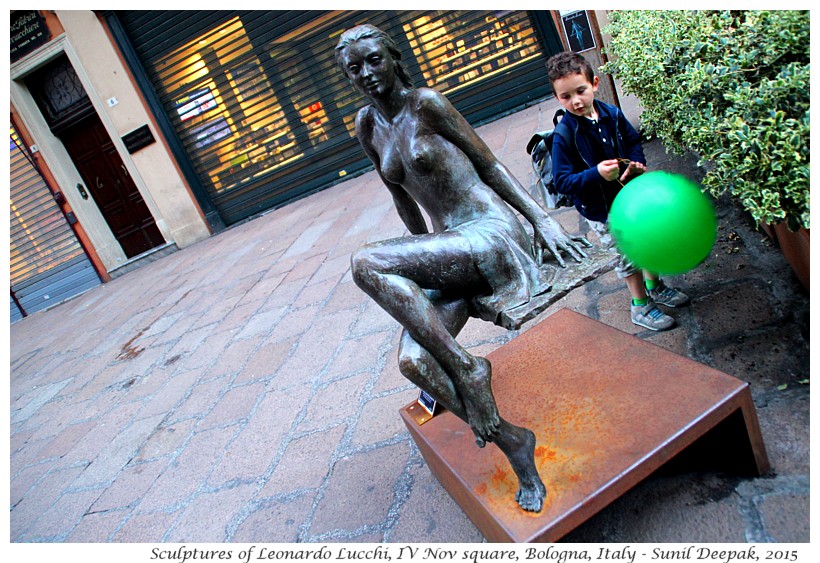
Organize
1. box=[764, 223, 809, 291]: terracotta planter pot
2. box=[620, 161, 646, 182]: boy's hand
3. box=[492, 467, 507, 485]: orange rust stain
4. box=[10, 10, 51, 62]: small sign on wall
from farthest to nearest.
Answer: box=[10, 10, 51, 62]: small sign on wall, box=[620, 161, 646, 182]: boy's hand, box=[764, 223, 809, 291]: terracotta planter pot, box=[492, 467, 507, 485]: orange rust stain

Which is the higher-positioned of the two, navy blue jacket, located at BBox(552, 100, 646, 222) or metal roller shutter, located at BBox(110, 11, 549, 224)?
metal roller shutter, located at BBox(110, 11, 549, 224)

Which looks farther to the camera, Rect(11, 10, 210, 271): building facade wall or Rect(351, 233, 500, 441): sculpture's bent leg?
Rect(11, 10, 210, 271): building facade wall

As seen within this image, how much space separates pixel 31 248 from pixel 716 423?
12777mm

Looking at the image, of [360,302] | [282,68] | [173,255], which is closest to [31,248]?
[173,255]

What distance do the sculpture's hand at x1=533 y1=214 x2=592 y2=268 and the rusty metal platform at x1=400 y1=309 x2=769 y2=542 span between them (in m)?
0.43

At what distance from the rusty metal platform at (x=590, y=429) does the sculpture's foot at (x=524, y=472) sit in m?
0.03

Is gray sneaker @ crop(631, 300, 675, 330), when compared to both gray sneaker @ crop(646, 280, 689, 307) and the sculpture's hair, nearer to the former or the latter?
gray sneaker @ crop(646, 280, 689, 307)

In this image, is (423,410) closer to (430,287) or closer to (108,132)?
(430,287)

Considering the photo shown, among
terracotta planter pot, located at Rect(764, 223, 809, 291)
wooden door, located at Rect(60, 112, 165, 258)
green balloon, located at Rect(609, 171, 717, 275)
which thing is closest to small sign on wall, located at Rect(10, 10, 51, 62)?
wooden door, located at Rect(60, 112, 165, 258)

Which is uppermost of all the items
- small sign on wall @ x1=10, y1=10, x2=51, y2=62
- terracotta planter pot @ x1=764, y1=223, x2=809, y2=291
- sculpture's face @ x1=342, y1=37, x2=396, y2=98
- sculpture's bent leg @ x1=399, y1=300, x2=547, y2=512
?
small sign on wall @ x1=10, y1=10, x2=51, y2=62

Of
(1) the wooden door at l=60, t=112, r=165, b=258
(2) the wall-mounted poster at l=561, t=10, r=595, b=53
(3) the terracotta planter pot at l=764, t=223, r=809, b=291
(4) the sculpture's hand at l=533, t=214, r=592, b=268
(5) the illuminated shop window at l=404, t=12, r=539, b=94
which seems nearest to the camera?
(4) the sculpture's hand at l=533, t=214, r=592, b=268

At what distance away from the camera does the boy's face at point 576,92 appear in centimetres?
237

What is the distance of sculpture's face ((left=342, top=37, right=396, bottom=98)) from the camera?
70.6 inches

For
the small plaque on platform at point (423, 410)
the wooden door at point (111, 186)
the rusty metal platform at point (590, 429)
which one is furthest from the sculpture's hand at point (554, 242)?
the wooden door at point (111, 186)
